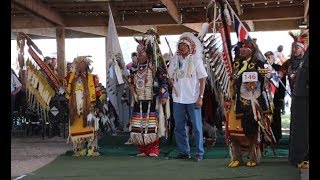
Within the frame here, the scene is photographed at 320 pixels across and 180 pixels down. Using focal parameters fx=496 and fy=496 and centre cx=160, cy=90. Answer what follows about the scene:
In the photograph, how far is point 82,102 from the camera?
21.7 feet

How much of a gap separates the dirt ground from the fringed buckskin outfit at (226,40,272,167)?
2.33 meters

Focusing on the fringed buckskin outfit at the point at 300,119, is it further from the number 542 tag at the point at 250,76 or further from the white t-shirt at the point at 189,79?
the white t-shirt at the point at 189,79

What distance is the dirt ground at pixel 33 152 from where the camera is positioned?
19.3ft

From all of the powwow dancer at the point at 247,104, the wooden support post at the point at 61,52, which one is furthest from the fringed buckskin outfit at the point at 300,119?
the wooden support post at the point at 61,52

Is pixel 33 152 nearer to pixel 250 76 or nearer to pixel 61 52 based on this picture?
pixel 250 76

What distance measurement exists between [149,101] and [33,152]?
205 cm

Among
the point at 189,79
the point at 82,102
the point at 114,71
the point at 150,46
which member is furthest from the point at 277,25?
the point at 82,102

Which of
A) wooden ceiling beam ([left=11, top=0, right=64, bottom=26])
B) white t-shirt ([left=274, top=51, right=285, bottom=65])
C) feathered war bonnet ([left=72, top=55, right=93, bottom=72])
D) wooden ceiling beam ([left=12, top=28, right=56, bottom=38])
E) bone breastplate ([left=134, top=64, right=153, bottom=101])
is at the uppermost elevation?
wooden ceiling beam ([left=12, top=28, right=56, bottom=38])

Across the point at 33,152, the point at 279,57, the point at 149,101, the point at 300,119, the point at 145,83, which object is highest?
the point at 279,57

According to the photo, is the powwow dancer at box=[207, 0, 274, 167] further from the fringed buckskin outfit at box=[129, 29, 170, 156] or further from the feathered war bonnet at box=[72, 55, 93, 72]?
the feathered war bonnet at box=[72, 55, 93, 72]

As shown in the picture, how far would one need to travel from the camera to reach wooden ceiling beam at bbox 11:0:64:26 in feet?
30.8

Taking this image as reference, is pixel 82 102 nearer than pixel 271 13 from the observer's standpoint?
Yes

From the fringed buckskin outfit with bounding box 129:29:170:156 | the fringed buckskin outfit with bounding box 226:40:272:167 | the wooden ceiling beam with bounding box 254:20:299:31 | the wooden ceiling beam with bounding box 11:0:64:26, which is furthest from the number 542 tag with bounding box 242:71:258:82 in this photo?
the wooden ceiling beam with bounding box 254:20:299:31
